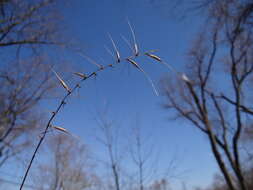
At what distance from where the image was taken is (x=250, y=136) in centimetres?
1094

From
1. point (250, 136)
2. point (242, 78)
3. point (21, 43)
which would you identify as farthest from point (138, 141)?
point (250, 136)

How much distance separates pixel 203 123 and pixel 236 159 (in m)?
2.64

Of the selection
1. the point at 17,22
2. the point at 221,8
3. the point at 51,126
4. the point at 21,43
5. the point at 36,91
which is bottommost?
the point at 51,126

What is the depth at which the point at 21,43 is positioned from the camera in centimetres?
447

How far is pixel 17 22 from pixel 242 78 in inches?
416

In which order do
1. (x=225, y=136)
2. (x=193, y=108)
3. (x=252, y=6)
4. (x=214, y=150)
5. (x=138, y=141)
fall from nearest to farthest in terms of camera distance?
1. (x=252, y=6)
2. (x=138, y=141)
3. (x=214, y=150)
4. (x=225, y=136)
5. (x=193, y=108)

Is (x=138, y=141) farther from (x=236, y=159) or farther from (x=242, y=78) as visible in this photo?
(x=242, y=78)

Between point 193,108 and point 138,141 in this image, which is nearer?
point 138,141

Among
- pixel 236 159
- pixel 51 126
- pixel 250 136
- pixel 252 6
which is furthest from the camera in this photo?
pixel 250 136

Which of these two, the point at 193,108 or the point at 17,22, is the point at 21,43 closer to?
the point at 17,22

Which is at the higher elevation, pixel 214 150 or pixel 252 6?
pixel 252 6

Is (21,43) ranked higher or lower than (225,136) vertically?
higher

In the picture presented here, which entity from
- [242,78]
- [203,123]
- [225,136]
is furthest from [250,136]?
[242,78]

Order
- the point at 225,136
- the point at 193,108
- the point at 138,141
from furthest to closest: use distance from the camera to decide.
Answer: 1. the point at 193,108
2. the point at 225,136
3. the point at 138,141
